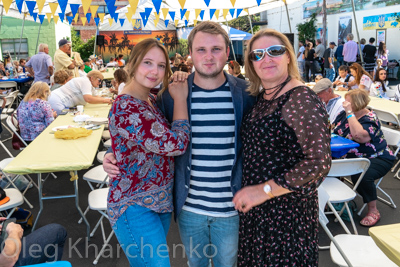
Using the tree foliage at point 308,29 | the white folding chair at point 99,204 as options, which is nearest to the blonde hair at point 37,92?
the white folding chair at point 99,204

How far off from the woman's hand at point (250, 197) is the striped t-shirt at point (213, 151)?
0.62ft

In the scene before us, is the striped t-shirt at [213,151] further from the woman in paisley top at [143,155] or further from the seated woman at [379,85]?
the seated woman at [379,85]

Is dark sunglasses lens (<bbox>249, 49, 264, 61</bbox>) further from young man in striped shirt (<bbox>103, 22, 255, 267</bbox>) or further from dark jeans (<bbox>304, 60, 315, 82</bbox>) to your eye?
dark jeans (<bbox>304, 60, 315, 82</bbox>)

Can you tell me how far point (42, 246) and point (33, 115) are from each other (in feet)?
8.72

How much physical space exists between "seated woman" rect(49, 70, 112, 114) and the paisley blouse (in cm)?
433

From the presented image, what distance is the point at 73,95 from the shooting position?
582 centimetres

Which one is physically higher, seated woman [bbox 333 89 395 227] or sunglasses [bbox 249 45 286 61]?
sunglasses [bbox 249 45 286 61]

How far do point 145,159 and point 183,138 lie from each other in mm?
207

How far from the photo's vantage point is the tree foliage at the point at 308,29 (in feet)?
66.5

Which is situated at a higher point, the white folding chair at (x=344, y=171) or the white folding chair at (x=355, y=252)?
the white folding chair at (x=344, y=171)

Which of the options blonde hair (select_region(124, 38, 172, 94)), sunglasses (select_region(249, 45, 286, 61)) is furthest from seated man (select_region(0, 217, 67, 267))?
sunglasses (select_region(249, 45, 286, 61))

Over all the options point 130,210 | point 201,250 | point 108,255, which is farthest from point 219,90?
point 108,255

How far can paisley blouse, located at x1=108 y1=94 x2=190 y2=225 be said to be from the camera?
1.55 metres

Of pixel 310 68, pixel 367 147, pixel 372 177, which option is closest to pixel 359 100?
pixel 367 147
